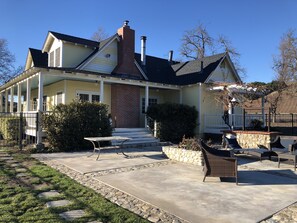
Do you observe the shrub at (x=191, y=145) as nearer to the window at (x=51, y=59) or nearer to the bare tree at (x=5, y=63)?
the window at (x=51, y=59)

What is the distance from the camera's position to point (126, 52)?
18391 mm

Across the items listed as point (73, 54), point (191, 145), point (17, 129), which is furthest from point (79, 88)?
point (191, 145)

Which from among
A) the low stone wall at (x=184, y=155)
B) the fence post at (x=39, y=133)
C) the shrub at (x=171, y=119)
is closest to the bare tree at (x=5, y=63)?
the fence post at (x=39, y=133)

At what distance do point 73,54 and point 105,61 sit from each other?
7.18 feet

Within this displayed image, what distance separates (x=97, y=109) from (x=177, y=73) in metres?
11.1

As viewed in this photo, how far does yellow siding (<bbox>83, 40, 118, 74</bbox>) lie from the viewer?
1753cm

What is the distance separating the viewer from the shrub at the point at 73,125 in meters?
12.2

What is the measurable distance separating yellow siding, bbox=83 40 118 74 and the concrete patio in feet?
29.4

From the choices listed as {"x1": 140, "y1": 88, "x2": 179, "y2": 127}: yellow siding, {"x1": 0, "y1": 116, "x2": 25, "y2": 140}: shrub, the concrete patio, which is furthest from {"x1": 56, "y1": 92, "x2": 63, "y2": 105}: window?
the concrete patio

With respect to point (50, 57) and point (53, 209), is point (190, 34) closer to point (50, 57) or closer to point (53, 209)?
point (50, 57)

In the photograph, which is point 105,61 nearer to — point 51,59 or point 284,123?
point 51,59

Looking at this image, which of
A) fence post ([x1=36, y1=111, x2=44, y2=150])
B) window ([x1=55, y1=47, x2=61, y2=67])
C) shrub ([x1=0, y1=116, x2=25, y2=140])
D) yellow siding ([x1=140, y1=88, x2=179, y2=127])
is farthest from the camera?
yellow siding ([x1=140, y1=88, x2=179, y2=127])

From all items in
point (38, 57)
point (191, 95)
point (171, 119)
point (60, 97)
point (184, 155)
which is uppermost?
point (38, 57)

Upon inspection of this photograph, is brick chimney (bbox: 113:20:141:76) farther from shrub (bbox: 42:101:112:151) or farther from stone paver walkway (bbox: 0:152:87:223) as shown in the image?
stone paver walkway (bbox: 0:152:87:223)
